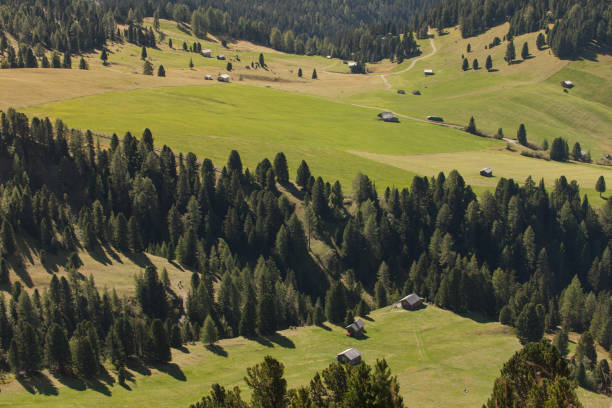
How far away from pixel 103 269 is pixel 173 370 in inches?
1674

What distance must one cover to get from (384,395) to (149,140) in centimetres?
14775

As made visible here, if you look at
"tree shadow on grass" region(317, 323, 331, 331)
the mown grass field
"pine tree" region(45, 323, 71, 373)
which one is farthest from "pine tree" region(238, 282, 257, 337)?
"pine tree" region(45, 323, 71, 373)

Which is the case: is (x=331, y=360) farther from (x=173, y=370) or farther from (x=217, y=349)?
(x=173, y=370)

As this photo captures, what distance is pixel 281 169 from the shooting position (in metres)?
184

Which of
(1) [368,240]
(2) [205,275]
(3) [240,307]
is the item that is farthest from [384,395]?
(1) [368,240]

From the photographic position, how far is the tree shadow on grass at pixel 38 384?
94.0 meters

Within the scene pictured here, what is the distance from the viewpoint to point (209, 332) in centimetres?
11319

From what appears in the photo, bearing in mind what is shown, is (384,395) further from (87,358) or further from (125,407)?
(87,358)

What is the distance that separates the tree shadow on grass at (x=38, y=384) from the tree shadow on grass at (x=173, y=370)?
1757 cm

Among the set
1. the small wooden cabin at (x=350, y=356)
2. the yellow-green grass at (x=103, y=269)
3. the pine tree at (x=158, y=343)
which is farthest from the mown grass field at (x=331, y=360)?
the yellow-green grass at (x=103, y=269)

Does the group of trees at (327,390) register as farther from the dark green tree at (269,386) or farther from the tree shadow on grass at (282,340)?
the tree shadow on grass at (282,340)

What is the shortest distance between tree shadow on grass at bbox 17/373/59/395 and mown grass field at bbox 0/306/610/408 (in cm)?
15

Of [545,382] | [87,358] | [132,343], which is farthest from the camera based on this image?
[132,343]

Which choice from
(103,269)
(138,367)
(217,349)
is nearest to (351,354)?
(217,349)
